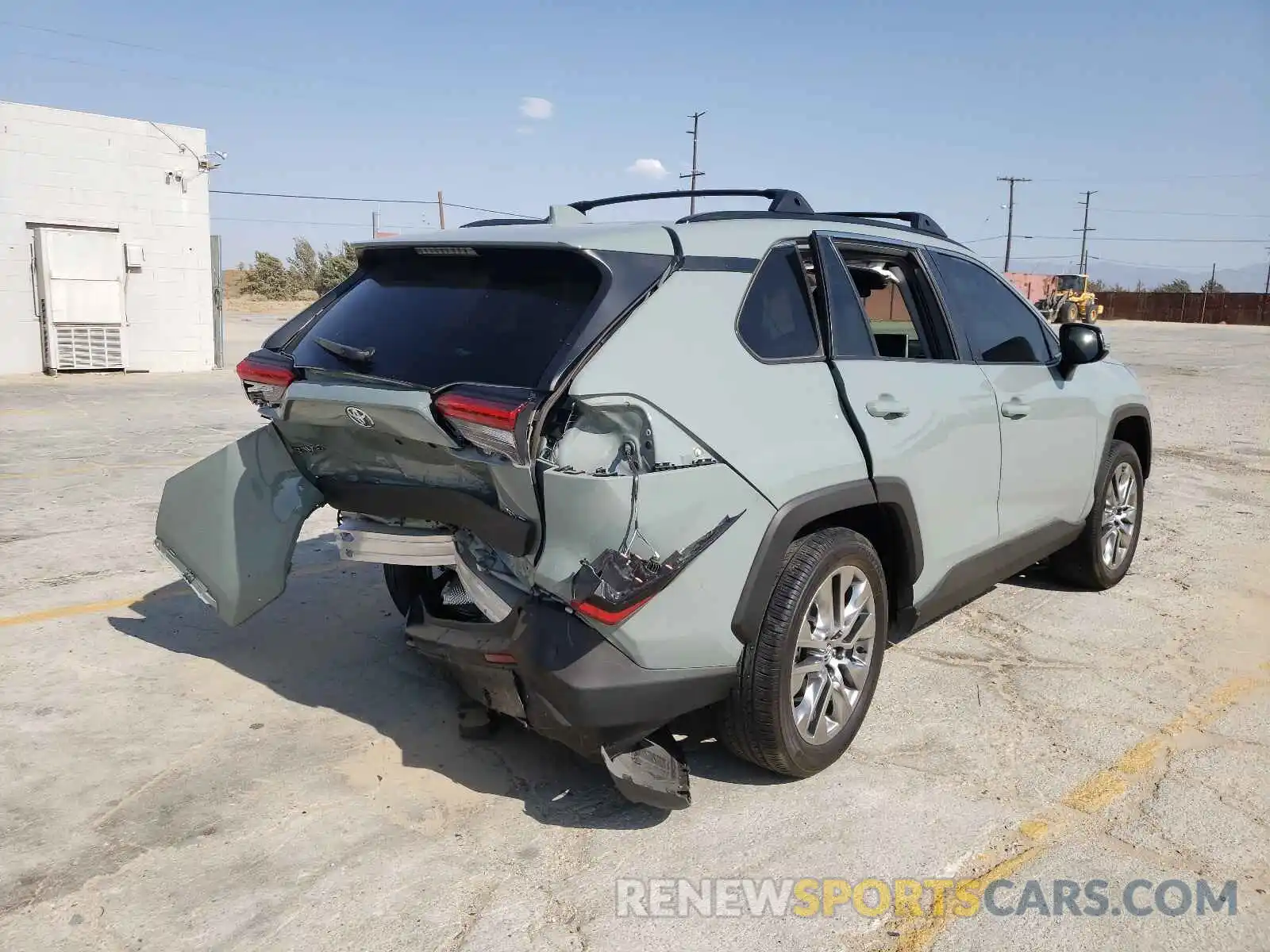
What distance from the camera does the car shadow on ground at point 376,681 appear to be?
10.9 ft

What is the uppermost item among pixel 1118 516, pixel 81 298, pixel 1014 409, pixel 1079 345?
pixel 81 298

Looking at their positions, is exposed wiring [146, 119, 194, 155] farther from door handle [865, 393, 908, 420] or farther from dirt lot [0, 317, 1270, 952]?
door handle [865, 393, 908, 420]

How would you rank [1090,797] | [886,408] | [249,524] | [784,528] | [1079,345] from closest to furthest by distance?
1. [784,528]
2. [1090,797]
3. [886,408]
4. [249,524]
5. [1079,345]

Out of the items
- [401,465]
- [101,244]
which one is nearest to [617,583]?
[401,465]

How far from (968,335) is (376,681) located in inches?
116

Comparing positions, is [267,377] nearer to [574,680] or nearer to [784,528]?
[574,680]

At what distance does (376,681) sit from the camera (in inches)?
165

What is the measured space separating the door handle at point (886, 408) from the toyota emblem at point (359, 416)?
1692mm

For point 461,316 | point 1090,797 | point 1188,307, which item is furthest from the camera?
point 1188,307

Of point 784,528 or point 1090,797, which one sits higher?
point 784,528

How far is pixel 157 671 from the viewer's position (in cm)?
424

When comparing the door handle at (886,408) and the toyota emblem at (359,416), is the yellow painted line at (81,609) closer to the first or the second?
the toyota emblem at (359,416)

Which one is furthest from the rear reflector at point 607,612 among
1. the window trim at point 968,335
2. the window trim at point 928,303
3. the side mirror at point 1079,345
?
the side mirror at point 1079,345

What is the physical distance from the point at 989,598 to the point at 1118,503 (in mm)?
950
